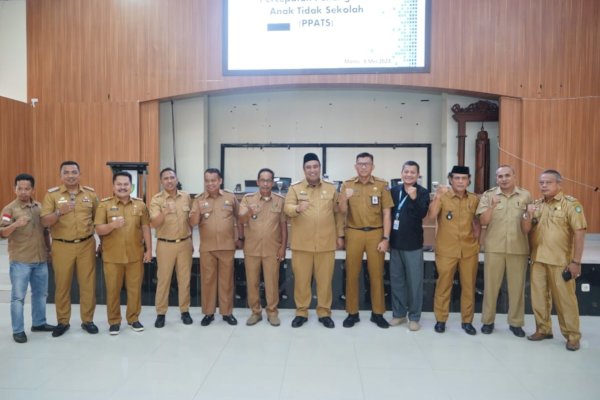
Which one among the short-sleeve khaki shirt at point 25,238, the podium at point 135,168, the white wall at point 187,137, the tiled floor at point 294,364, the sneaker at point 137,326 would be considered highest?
the white wall at point 187,137

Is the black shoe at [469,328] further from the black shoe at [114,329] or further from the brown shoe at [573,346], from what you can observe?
the black shoe at [114,329]

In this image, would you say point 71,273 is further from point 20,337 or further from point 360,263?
point 360,263

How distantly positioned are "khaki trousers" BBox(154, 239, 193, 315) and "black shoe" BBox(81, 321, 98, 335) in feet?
1.69

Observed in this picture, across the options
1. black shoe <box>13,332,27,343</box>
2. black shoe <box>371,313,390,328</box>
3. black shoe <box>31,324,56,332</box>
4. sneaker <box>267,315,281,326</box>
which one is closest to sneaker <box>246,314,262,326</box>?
sneaker <box>267,315,281,326</box>

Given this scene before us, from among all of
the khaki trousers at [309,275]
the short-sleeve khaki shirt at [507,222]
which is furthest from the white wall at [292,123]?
the khaki trousers at [309,275]

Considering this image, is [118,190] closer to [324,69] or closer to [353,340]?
[353,340]

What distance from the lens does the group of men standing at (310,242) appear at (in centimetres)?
344

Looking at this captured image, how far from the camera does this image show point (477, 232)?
147 inches

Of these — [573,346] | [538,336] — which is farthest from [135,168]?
[573,346]

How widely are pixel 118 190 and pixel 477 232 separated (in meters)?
3.06

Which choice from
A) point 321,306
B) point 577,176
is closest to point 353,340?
point 321,306

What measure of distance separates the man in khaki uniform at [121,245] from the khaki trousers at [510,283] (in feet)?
9.60

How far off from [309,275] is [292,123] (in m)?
6.23

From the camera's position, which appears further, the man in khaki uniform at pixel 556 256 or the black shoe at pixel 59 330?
the black shoe at pixel 59 330
